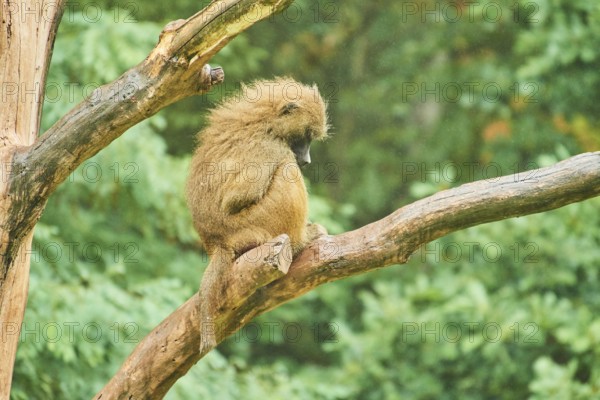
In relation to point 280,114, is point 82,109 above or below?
below

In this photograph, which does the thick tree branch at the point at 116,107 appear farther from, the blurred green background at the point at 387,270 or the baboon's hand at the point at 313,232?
the blurred green background at the point at 387,270

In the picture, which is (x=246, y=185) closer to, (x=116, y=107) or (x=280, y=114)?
(x=280, y=114)

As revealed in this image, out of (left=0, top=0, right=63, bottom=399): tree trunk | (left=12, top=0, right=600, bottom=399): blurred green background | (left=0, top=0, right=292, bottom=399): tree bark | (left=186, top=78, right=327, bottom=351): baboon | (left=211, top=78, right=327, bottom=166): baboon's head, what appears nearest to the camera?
(left=0, top=0, right=292, bottom=399): tree bark

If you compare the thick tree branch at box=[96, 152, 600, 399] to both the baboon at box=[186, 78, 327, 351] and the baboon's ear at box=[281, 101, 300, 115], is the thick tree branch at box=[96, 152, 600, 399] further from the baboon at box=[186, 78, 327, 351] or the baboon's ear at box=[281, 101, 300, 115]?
the baboon's ear at box=[281, 101, 300, 115]

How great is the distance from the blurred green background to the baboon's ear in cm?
205

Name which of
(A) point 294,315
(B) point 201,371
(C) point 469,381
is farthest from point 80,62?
(C) point 469,381

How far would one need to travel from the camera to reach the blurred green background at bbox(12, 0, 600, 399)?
20.8 feet

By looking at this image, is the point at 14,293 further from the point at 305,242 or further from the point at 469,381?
the point at 469,381

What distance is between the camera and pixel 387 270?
10797 millimetres

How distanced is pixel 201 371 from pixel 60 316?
1.21 metres

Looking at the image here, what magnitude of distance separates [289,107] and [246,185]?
677 mm

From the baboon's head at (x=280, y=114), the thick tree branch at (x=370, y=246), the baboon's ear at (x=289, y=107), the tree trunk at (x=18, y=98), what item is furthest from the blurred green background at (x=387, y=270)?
the baboon's ear at (x=289, y=107)

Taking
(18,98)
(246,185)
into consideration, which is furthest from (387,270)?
(18,98)

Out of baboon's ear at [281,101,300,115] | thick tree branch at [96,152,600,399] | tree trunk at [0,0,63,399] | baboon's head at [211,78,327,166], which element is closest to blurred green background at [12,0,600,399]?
tree trunk at [0,0,63,399]
